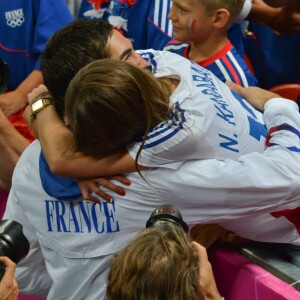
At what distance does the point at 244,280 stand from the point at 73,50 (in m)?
0.61

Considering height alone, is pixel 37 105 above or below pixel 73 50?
below

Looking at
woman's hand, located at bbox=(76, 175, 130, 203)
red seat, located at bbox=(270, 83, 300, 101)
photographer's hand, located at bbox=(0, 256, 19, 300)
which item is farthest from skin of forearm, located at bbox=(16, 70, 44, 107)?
photographer's hand, located at bbox=(0, 256, 19, 300)

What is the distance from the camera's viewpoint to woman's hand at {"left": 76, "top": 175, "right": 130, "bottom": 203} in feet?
4.56

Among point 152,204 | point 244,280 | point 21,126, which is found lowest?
point 21,126

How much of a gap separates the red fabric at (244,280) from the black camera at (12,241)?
452mm

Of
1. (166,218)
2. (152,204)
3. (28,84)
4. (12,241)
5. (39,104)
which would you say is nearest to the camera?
(166,218)

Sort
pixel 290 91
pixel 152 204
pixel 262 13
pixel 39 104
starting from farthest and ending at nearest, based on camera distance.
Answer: pixel 262 13, pixel 290 91, pixel 39 104, pixel 152 204

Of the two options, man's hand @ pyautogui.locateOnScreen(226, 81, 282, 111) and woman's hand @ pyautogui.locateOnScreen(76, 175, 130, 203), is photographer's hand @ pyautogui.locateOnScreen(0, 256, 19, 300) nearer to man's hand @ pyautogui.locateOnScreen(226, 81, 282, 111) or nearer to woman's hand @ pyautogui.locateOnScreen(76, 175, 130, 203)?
woman's hand @ pyautogui.locateOnScreen(76, 175, 130, 203)

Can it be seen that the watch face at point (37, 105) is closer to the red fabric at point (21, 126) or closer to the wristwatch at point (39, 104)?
the wristwatch at point (39, 104)

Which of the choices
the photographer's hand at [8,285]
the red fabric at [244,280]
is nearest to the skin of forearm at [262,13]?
the red fabric at [244,280]

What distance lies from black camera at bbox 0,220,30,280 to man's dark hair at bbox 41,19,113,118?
0.33 metres

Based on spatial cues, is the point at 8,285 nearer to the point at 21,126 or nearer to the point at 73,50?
the point at 73,50

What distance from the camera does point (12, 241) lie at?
1.27m

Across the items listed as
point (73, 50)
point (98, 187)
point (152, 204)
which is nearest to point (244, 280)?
point (152, 204)
